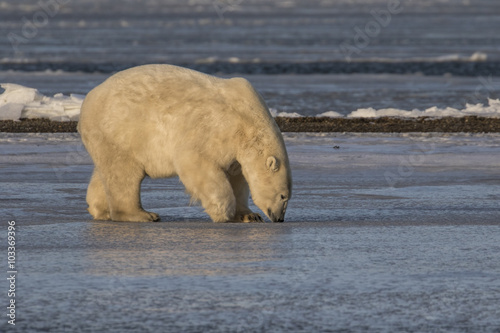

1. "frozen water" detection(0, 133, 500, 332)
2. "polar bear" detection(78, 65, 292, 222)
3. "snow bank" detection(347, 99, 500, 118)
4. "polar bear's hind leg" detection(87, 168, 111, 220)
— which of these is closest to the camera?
"frozen water" detection(0, 133, 500, 332)

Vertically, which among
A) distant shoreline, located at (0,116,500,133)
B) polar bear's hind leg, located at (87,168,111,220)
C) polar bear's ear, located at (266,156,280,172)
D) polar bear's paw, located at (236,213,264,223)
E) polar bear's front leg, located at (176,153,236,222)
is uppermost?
polar bear's ear, located at (266,156,280,172)

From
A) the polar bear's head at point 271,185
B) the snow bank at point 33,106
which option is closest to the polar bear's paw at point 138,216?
the polar bear's head at point 271,185

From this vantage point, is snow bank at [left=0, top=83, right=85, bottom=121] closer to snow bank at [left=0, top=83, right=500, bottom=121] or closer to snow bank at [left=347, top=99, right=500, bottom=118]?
snow bank at [left=0, top=83, right=500, bottom=121]

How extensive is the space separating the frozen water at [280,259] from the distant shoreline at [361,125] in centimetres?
405

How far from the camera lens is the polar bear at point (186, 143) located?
7.09 meters

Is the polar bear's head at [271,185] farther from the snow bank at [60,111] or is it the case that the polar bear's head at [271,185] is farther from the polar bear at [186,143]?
the snow bank at [60,111]

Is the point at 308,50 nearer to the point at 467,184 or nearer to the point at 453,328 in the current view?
the point at 467,184

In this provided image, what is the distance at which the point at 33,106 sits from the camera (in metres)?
15.8

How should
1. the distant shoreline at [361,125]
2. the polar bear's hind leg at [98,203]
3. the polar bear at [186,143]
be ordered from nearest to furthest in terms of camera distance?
1. the polar bear at [186,143]
2. the polar bear's hind leg at [98,203]
3. the distant shoreline at [361,125]

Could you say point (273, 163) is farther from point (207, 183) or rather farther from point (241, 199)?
point (241, 199)

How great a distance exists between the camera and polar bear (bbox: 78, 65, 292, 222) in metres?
7.09

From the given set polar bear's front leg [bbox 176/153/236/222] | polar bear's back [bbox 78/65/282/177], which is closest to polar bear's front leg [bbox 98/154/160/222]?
polar bear's back [bbox 78/65/282/177]

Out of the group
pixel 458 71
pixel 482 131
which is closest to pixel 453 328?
pixel 482 131

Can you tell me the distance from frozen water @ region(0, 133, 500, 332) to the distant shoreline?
13.3 ft
